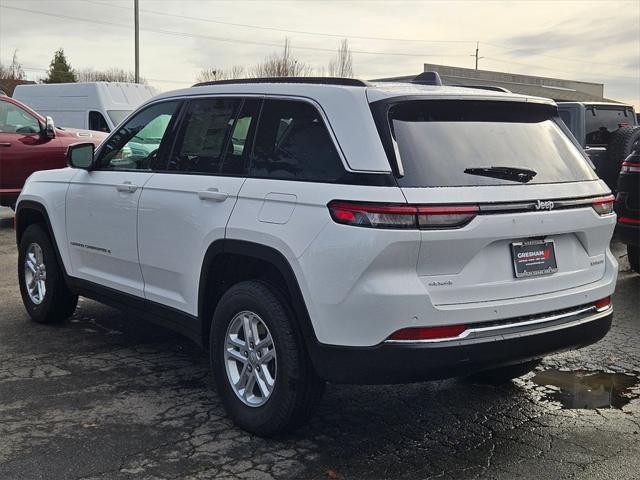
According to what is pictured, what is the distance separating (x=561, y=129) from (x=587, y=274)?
839 millimetres

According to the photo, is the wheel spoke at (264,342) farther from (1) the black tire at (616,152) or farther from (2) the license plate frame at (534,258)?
(1) the black tire at (616,152)

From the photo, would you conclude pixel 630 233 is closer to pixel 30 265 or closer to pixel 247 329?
pixel 247 329

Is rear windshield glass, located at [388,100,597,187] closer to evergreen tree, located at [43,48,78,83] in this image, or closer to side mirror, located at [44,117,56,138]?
side mirror, located at [44,117,56,138]

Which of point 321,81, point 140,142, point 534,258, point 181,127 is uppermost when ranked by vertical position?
point 321,81

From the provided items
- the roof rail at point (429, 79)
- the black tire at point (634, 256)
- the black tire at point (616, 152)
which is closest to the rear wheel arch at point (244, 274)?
the roof rail at point (429, 79)

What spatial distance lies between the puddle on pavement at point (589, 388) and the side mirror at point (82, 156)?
344 centimetres

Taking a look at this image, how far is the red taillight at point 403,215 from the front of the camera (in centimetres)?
333

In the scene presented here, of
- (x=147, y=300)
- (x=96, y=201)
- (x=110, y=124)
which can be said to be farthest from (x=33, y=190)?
(x=110, y=124)

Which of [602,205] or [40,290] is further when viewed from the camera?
[40,290]

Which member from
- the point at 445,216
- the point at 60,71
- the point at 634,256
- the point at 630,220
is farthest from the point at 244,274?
the point at 60,71

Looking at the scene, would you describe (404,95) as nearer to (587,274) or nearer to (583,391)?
(587,274)

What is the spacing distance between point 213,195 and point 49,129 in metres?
8.49

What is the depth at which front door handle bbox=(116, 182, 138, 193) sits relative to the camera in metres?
4.88

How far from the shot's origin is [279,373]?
373cm
